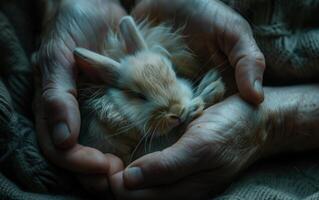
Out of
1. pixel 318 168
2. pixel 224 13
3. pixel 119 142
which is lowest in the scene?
pixel 318 168

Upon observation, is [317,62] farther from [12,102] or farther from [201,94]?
[12,102]

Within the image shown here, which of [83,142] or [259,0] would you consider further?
[259,0]

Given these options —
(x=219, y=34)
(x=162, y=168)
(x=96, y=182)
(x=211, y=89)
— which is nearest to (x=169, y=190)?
(x=162, y=168)

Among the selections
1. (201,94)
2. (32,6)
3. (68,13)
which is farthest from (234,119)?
(32,6)

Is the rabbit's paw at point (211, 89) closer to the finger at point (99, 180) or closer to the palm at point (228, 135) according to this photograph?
the palm at point (228, 135)

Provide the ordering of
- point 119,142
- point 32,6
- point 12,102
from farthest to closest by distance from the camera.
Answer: point 32,6 → point 12,102 → point 119,142

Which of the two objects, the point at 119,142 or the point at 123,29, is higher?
the point at 123,29

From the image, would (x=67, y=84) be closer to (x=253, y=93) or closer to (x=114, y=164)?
(x=114, y=164)

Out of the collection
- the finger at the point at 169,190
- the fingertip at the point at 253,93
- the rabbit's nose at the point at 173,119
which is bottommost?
the finger at the point at 169,190

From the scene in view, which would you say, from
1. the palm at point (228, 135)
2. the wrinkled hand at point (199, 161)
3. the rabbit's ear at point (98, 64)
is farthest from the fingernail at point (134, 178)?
the rabbit's ear at point (98, 64)
